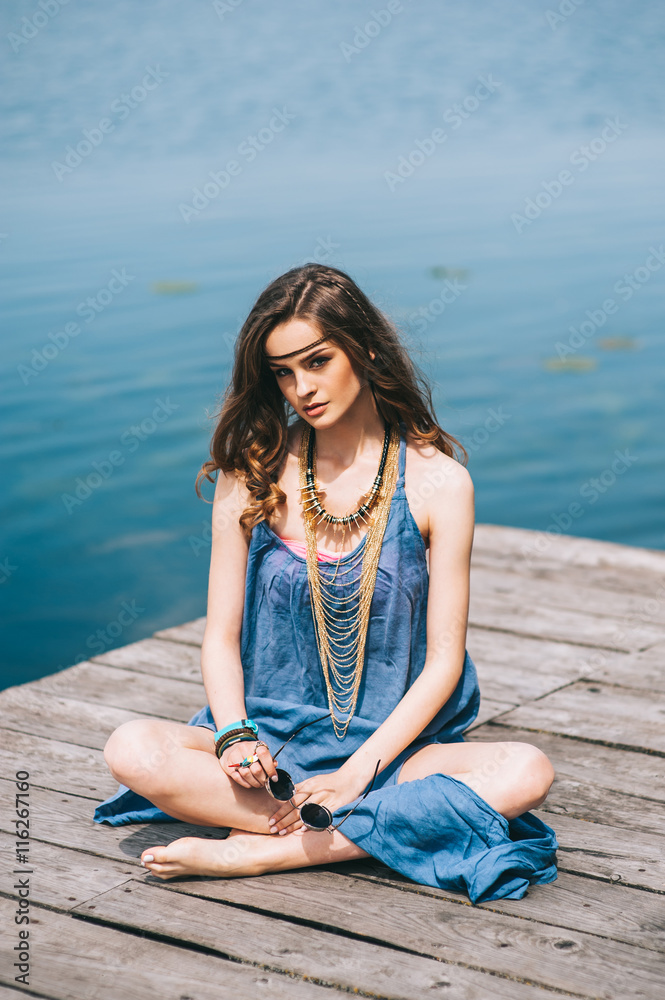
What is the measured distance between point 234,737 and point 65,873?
1.63ft

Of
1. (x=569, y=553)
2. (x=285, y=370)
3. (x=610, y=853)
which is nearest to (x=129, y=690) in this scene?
(x=285, y=370)

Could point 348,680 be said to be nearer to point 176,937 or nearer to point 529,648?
point 176,937

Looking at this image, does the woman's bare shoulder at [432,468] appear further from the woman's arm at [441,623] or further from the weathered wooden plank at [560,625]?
the weathered wooden plank at [560,625]

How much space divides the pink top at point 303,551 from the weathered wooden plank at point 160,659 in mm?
1062

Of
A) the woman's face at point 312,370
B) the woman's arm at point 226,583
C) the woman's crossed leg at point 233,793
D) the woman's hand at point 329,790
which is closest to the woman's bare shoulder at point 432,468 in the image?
the woman's face at point 312,370

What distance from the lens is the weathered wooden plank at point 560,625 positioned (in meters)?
3.85

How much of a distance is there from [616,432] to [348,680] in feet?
23.8

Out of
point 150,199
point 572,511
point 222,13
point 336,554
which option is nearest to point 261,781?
point 336,554

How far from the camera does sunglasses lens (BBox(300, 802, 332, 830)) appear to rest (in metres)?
2.26

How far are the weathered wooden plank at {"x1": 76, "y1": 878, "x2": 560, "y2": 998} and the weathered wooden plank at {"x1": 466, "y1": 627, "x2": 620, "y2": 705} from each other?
1.39m

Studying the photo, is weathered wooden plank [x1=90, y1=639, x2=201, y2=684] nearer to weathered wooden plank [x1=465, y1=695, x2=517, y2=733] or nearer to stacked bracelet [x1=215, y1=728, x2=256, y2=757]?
weathered wooden plank [x1=465, y1=695, x2=517, y2=733]

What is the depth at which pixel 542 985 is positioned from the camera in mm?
1966

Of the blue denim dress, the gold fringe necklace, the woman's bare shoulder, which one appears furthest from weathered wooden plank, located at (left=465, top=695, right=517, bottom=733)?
the woman's bare shoulder

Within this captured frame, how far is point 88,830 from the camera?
260 centimetres
